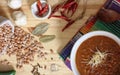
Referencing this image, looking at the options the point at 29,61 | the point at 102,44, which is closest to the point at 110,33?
the point at 102,44

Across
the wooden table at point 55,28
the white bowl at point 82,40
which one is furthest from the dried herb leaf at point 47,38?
the white bowl at point 82,40

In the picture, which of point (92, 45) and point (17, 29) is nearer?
point (92, 45)

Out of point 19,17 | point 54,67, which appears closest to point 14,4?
point 19,17

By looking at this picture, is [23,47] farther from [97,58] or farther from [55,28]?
[97,58]

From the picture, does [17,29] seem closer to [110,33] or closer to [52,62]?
[52,62]

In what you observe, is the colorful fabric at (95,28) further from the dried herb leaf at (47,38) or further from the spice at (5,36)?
the spice at (5,36)

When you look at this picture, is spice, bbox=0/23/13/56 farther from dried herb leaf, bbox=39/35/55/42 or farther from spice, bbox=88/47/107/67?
spice, bbox=88/47/107/67

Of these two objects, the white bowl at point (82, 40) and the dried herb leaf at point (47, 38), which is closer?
the white bowl at point (82, 40)

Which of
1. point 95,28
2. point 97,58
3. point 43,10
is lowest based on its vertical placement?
point 97,58

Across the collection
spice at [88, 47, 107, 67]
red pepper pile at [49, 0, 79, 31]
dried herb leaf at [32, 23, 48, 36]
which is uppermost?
red pepper pile at [49, 0, 79, 31]

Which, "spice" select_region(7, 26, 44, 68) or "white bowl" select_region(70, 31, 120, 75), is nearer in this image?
"white bowl" select_region(70, 31, 120, 75)

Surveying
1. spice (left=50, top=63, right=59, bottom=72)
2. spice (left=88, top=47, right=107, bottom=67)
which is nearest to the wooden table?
spice (left=50, top=63, right=59, bottom=72)
